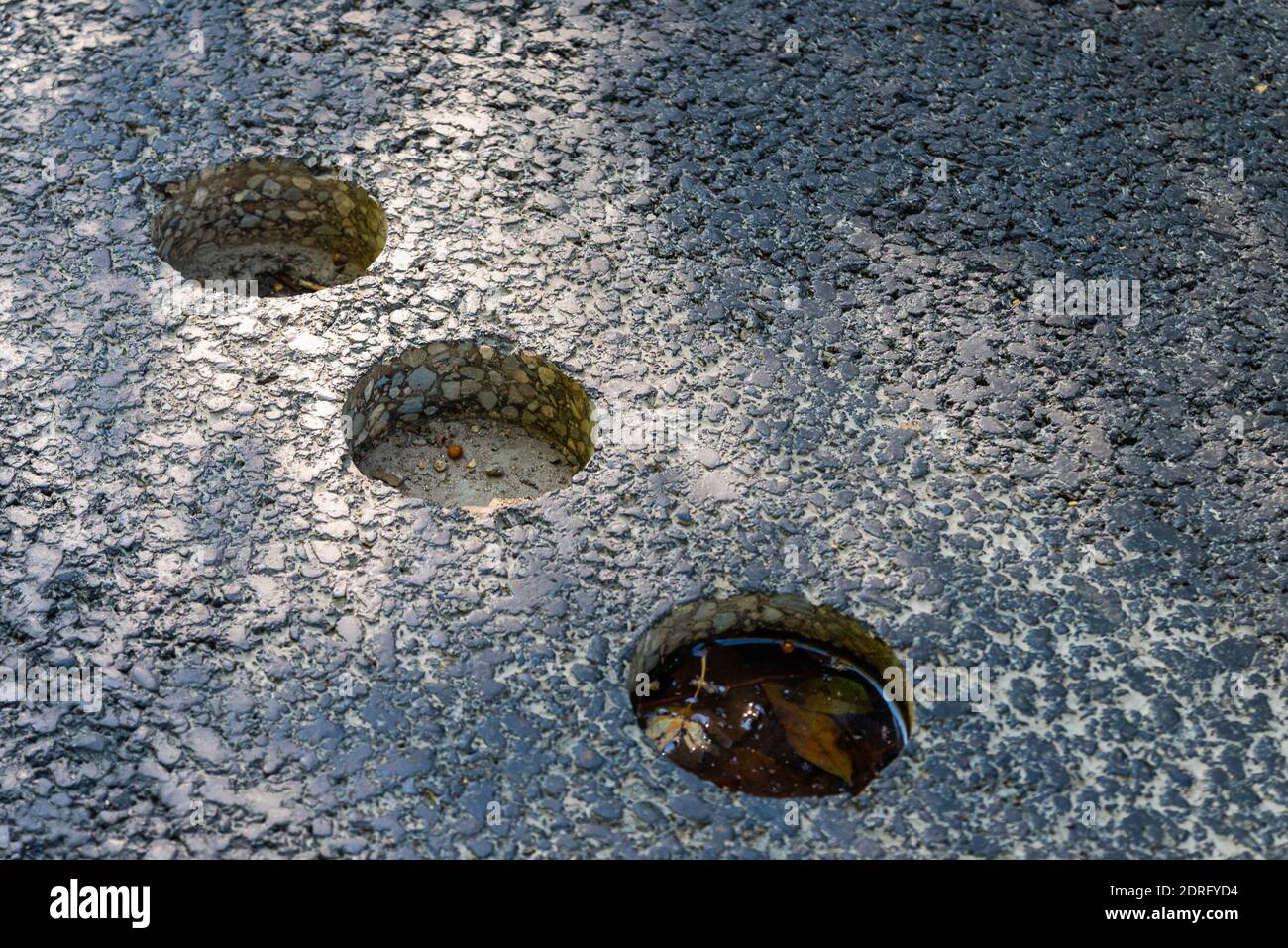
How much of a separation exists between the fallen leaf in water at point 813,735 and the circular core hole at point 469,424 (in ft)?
1.87

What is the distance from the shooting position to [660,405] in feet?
7.78

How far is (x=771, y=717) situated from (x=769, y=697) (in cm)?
4

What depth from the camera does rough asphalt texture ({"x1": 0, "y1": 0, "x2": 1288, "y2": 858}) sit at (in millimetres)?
1919

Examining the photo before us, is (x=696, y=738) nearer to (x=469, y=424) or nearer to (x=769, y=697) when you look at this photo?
(x=769, y=697)

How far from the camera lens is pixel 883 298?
2.57m

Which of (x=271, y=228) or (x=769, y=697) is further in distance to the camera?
(x=271, y=228)

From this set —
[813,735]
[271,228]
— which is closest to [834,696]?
[813,735]

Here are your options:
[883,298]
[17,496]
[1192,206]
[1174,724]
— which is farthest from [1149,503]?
[17,496]

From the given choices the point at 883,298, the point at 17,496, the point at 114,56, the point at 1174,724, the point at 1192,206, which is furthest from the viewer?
the point at 114,56

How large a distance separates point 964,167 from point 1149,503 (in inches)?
34.4

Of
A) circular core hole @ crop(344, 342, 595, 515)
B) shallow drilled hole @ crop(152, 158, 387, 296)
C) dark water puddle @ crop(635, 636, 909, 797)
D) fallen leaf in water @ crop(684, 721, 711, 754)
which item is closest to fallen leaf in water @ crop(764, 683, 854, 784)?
dark water puddle @ crop(635, 636, 909, 797)

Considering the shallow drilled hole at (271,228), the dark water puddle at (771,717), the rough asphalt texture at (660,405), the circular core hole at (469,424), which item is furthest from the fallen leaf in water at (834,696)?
the shallow drilled hole at (271,228)

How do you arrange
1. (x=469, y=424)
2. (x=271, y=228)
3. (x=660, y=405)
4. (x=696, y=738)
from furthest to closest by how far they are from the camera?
1. (x=271, y=228)
2. (x=469, y=424)
3. (x=660, y=405)
4. (x=696, y=738)
